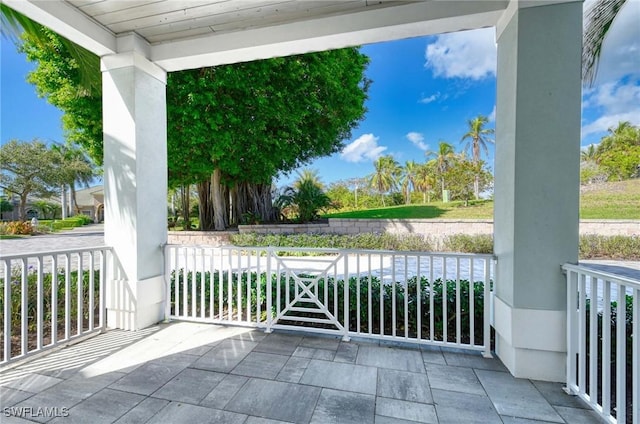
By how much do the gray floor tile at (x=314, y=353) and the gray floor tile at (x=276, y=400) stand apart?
43 cm

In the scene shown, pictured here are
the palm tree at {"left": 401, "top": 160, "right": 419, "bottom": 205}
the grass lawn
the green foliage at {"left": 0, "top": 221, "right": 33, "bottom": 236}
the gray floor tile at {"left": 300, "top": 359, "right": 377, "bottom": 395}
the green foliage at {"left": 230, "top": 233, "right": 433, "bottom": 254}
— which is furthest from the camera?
the palm tree at {"left": 401, "top": 160, "right": 419, "bottom": 205}

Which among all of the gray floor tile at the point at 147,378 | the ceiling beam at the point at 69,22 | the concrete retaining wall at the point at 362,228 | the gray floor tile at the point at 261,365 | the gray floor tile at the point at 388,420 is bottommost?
the gray floor tile at the point at 261,365

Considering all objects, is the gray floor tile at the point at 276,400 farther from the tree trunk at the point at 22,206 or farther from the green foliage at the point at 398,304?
the tree trunk at the point at 22,206

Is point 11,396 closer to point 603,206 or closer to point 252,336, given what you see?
point 252,336

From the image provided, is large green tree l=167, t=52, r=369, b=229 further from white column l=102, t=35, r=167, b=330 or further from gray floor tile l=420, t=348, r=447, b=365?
gray floor tile l=420, t=348, r=447, b=365

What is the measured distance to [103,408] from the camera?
1636mm

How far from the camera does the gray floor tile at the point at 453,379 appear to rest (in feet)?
6.07

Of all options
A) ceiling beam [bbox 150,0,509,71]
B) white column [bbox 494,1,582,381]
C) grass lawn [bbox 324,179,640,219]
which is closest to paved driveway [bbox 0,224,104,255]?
ceiling beam [bbox 150,0,509,71]

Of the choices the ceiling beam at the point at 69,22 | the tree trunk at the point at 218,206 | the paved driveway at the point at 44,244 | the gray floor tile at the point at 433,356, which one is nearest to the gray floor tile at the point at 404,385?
the gray floor tile at the point at 433,356

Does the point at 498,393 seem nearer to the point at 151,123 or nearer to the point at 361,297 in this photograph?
the point at 361,297

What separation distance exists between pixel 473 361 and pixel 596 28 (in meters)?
3.21

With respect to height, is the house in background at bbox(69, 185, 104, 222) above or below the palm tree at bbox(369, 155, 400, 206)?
below

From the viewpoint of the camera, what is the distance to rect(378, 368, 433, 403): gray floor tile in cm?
177

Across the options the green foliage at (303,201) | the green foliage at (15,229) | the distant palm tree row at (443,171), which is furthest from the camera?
the distant palm tree row at (443,171)
